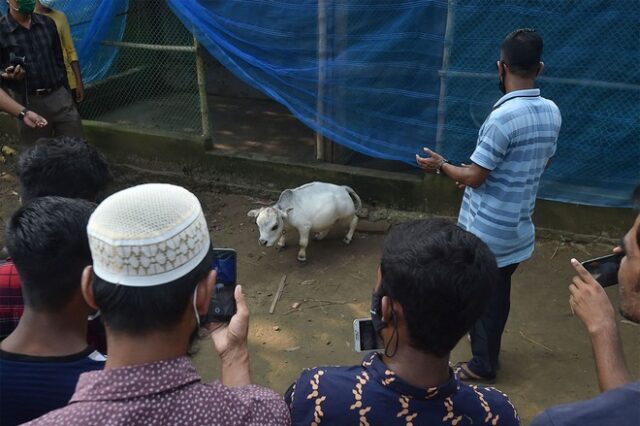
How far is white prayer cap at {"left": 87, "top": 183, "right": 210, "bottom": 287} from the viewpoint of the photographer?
1.29 m

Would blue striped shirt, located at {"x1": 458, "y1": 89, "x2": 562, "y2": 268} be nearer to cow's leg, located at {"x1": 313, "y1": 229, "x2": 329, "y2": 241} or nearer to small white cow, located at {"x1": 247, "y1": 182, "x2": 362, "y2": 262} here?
small white cow, located at {"x1": 247, "y1": 182, "x2": 362, "y2": 262}

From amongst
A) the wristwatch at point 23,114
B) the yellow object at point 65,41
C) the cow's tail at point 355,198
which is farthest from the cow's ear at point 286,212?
the yellow object at point 65,41

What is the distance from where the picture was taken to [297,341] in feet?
14.2

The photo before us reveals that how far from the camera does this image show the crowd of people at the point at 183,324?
1.30 metres

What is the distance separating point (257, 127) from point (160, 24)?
174cm

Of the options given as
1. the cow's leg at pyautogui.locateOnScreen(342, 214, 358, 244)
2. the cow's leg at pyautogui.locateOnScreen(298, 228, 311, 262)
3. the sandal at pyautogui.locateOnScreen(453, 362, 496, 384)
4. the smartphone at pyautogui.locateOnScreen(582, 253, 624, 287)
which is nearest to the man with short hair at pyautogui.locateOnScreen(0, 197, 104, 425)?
the smartphone at pyautogui.locateOnScreen(582, 253, 624, 287)

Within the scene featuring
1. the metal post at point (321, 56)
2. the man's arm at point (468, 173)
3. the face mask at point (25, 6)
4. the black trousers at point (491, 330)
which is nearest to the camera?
the man's arm at point (468, 173)

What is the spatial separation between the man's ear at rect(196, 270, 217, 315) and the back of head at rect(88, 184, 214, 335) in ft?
0.10

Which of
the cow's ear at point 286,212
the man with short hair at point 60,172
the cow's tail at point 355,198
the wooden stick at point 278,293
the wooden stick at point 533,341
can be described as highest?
the man with short hair at point 60,172

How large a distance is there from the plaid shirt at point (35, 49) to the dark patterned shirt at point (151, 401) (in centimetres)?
481

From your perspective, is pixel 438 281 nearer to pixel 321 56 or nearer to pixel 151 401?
pixel 151 401

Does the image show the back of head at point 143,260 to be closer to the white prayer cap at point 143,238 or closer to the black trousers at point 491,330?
the white prayer cap at point 143,238

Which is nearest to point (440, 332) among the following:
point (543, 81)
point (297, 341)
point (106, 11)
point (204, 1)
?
point (297, 341)

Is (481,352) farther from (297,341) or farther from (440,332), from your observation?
(440,332)
